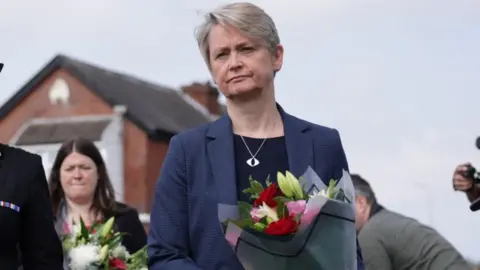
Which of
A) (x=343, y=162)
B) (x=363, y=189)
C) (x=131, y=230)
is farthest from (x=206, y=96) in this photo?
(x=343, y=162)

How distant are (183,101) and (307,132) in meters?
30.5

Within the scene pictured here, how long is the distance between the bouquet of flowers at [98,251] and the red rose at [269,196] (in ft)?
7.83

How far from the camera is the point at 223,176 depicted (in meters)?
3.10

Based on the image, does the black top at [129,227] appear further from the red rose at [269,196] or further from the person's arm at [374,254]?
the red rose at [269,196]

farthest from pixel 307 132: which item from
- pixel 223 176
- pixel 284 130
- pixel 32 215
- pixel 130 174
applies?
pixel 130 174

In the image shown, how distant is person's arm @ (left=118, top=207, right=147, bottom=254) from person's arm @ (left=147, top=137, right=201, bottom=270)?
2.88m

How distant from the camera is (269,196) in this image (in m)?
2.80

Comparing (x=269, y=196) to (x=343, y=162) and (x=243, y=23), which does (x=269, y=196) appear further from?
(x=243, y=23)

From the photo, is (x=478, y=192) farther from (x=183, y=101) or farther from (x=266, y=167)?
(x=183, y=101)

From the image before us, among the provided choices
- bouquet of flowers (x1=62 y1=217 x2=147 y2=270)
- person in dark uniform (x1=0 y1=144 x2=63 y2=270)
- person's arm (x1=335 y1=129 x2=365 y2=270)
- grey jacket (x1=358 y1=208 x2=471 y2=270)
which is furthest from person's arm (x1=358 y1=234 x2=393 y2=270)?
person's arm (x1=335 y1=129 x2=365 y2=270)

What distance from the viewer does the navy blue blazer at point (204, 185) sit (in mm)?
3012

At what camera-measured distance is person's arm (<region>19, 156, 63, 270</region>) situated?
359cm

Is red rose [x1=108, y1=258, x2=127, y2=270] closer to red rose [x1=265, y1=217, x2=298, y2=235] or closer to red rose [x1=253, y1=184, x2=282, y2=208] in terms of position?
red rose [x1=253, y1=184, x2=282, y2=208]

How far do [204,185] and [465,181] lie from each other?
2840mm
